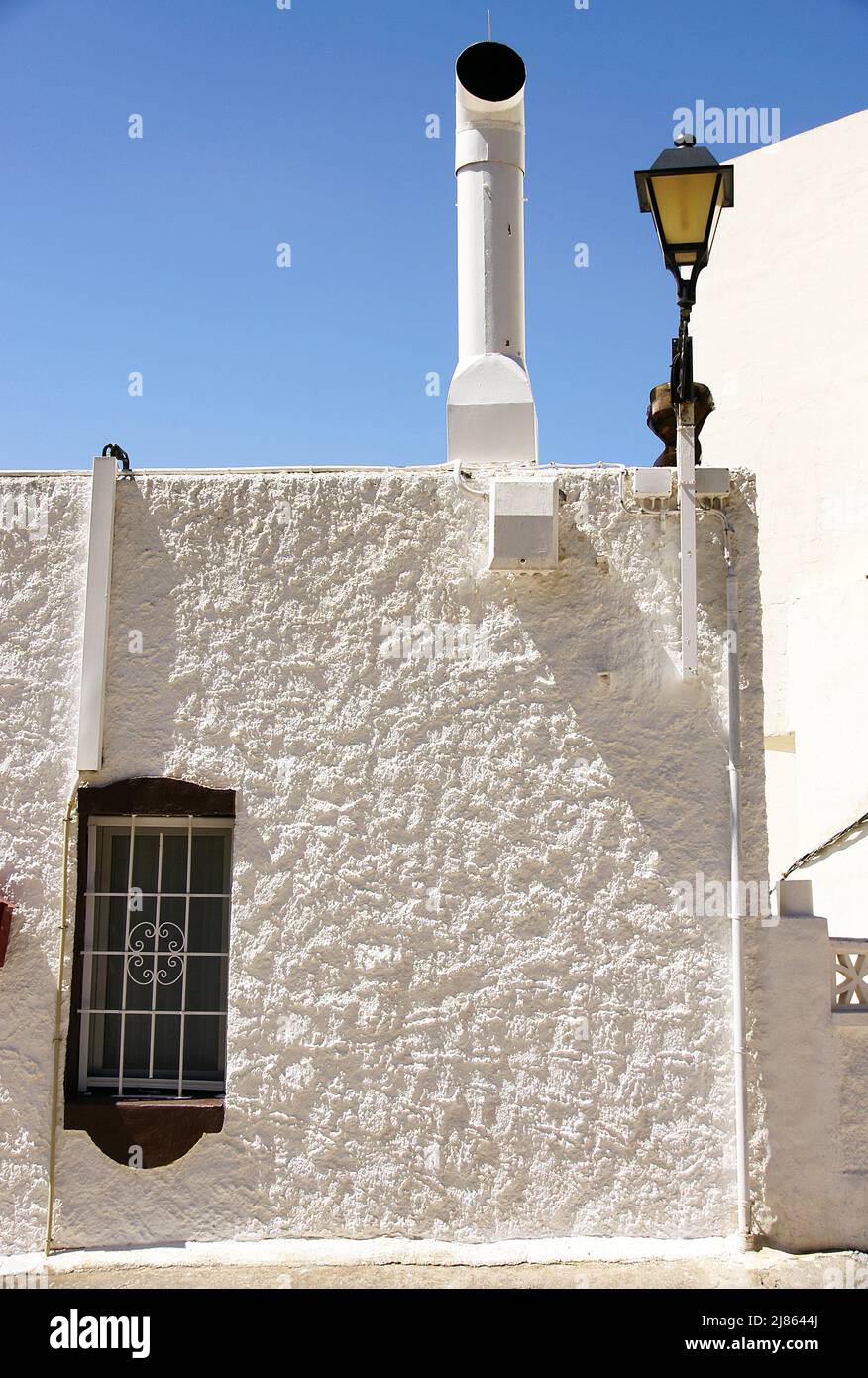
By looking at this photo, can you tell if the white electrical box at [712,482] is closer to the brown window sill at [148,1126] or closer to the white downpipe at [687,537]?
the white downpipe at [687,537]

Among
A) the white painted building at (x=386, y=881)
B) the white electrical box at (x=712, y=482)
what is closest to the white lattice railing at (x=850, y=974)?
the white painted building at (x=386, y=881)

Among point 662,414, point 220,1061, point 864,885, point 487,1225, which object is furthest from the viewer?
point 864,885

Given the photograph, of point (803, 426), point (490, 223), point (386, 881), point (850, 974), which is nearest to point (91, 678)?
point (386, 881)

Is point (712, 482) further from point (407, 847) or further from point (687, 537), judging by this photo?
point (407, 847)

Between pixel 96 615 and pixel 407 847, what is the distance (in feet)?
6.22

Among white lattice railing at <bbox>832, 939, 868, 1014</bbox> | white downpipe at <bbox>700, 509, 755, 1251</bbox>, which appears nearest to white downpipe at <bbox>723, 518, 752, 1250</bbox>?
white downpipe at <bbox>700, 509, 755, 1251</bbox>

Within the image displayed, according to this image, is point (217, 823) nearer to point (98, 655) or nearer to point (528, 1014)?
point (98, 655)

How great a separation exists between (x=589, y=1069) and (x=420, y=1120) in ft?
2.66

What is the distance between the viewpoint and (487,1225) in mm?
5117

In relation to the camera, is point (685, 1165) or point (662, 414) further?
point (662, 414)

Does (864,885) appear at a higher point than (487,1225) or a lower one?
higher

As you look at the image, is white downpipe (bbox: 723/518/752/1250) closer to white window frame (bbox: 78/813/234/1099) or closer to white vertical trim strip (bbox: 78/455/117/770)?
white window frame (bbox: 78/813/234/1099)

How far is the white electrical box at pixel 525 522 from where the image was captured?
5320 millimetres
